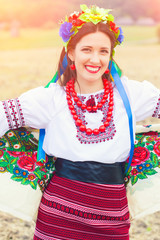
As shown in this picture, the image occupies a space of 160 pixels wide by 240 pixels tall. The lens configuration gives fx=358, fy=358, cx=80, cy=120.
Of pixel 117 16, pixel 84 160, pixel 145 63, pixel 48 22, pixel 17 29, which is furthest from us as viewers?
pixel 48 22

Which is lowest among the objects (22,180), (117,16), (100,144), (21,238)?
(21,238)

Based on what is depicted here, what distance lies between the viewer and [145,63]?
42.3 feet

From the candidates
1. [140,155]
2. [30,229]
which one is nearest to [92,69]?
[140,155]

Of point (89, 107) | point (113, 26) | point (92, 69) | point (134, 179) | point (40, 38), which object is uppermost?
point (40, 38)

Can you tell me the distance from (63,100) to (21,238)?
60.8 inches

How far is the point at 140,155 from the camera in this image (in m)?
2.36

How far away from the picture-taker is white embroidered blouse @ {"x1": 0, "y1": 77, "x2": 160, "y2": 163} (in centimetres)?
205

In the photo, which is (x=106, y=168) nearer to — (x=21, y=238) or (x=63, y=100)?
(x=63, y=100)

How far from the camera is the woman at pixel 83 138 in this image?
6.72 ft

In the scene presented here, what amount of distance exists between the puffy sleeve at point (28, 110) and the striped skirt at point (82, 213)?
0.40 meters

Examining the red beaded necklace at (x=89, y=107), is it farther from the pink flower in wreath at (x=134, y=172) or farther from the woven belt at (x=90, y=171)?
the pink flower in wreath at (x=134, y=172)

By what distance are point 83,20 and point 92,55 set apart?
0.20 metres

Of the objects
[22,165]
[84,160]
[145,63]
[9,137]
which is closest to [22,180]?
[22,165]

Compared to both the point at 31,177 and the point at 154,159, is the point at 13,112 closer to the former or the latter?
the point at 31,177
